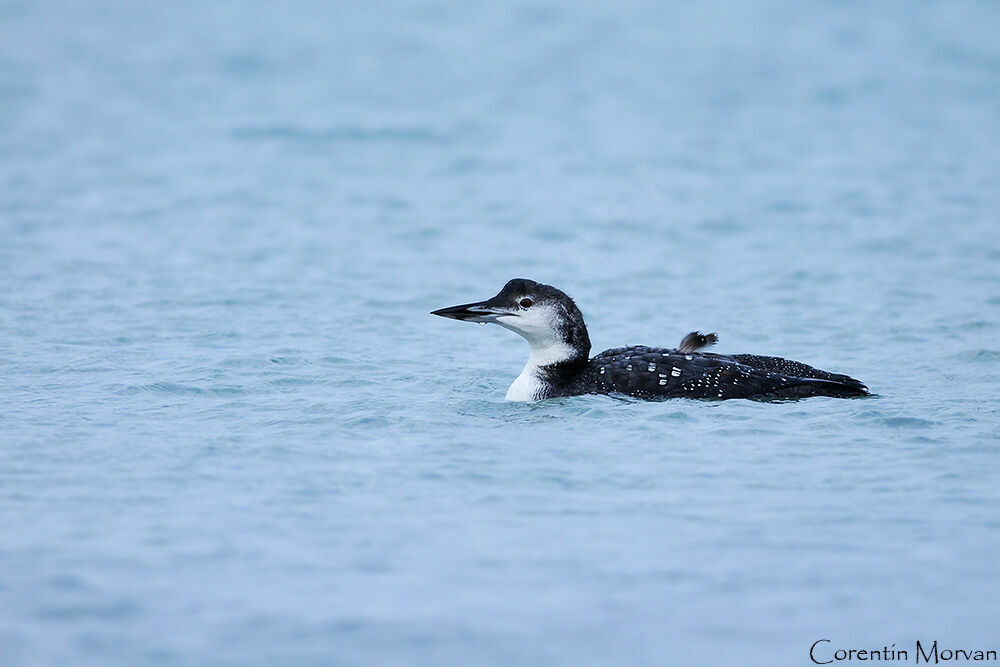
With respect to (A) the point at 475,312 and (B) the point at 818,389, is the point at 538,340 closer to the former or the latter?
(A) the point at 475,312

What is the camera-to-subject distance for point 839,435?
6484mm

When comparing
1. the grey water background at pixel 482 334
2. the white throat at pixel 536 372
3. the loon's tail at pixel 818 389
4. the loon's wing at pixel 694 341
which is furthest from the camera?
the loon's wing at pixel 694 341

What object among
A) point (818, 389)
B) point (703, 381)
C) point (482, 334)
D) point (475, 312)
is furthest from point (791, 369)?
point (482, 334)

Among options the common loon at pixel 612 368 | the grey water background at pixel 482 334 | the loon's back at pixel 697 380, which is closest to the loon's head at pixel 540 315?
the common loon at pixel 612 368

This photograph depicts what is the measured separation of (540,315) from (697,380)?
2.81 feet

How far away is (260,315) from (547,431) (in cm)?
324

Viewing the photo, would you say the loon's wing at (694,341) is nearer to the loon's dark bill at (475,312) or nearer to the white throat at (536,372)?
the white throat at (536,372)

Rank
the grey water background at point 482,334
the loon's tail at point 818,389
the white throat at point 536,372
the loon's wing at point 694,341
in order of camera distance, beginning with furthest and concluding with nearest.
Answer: the loon's wing at point 694,341 < the white throat at point 536,372 < the loon's tail at point 818,389 < the grey water background at point 482,334

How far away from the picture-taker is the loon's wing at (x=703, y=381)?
709cm

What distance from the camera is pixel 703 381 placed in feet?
23.3

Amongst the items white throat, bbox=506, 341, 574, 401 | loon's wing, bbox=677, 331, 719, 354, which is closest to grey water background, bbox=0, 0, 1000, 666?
white throat, bbox=506, 341, 574, 401

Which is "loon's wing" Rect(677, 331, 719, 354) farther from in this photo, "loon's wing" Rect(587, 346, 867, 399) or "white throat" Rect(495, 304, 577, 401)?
"white throat" Rect(495, 304, 577, 401)

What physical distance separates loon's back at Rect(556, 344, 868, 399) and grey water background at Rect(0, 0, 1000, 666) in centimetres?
14

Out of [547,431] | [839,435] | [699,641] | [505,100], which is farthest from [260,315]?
[505,100]
